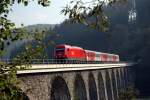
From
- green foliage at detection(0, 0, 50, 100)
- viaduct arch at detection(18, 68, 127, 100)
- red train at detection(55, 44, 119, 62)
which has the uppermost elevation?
green foliage at detection(0, 0, 50, 100)

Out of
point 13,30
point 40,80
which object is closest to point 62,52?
point 40,80

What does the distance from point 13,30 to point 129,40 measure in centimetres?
13163

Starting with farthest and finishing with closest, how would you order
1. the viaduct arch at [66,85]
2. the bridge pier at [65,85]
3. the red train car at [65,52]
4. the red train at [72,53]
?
the red train at [72,53]
the red train car at [65,52]
the viaduct arch at [66,85]
the bridge pier at [65,85]

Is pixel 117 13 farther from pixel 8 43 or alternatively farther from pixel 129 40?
pixel 8 43

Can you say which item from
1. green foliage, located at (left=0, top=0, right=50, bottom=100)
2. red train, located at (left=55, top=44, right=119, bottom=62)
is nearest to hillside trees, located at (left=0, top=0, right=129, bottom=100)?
green foliage, located at (left=0, top=0, right=50, bottom=100)

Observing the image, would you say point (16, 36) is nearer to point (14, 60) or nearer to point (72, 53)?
point (14, 60)

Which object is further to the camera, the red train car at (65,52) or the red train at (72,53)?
the red train at (72,53)

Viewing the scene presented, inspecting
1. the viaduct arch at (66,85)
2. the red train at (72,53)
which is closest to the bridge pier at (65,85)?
the viaduct arch at (66,85)

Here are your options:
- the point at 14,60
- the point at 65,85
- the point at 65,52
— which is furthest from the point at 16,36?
the point at 65,52

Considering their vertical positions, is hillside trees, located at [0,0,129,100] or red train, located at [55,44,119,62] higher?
hillside trees, located at [0,0,129,100]

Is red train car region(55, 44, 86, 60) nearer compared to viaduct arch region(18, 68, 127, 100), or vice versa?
viaduct arch region(18, 68, 127, 100)

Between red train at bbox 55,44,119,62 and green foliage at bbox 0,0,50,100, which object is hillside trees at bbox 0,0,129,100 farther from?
red train at bbox 55,44,119,62

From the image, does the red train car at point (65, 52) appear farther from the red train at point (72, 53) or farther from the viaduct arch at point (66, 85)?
the viaduct arch at point (66, 85)

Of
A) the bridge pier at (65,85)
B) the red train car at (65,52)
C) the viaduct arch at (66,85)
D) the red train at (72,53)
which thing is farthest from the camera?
the red train at (72,53)
